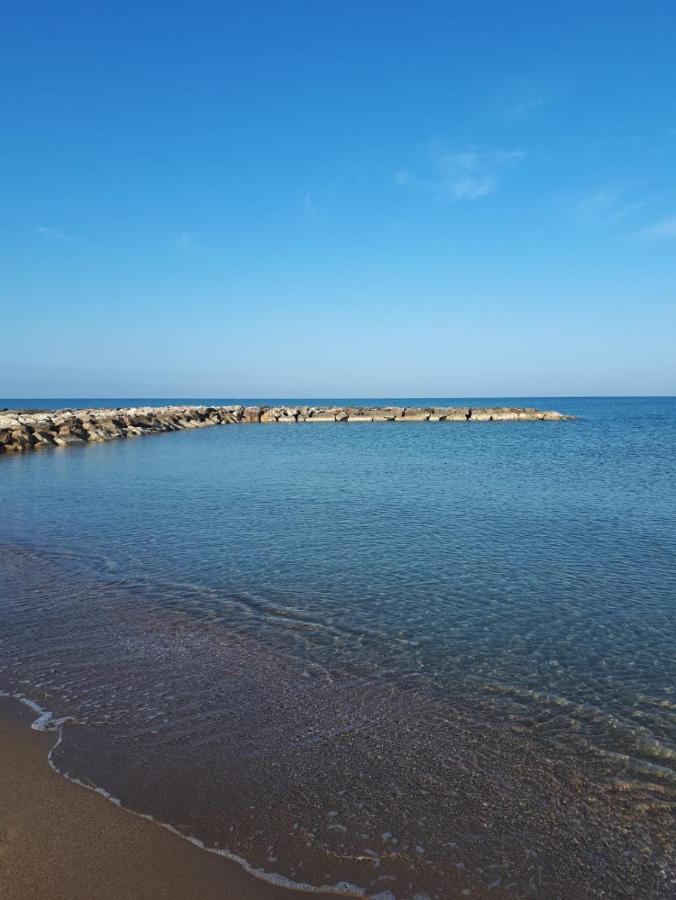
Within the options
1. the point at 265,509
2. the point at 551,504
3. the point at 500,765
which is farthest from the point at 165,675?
the point at 551,504

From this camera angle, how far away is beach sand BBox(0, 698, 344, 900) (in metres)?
3.66

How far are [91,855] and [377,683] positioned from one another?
131 inches

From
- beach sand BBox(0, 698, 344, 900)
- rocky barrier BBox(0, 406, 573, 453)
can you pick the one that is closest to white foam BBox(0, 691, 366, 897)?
beach sand BBox(0, 698, 344, 900)

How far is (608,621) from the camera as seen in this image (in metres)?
8.34

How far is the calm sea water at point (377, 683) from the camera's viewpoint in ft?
13.6

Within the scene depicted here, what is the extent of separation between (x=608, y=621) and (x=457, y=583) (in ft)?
8.07

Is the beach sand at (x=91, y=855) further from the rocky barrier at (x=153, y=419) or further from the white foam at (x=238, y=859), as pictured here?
the rocky barrier at (x=153, y=419)

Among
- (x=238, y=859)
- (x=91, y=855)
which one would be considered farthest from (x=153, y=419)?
(x=238, y=859)

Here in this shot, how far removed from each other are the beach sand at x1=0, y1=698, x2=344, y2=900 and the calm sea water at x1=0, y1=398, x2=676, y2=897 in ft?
0.63

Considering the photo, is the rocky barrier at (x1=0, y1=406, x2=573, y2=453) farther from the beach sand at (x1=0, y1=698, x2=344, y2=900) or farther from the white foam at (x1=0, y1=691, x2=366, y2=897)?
the beach sand at (x1=0, y1=698, x2=344, y2=900)

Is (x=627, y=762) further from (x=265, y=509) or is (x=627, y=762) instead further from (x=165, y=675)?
(x=265, y=509)

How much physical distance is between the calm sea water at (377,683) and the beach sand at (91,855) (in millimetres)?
191

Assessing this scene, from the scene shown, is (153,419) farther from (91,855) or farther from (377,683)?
(91,855)

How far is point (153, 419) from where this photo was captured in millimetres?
61344
